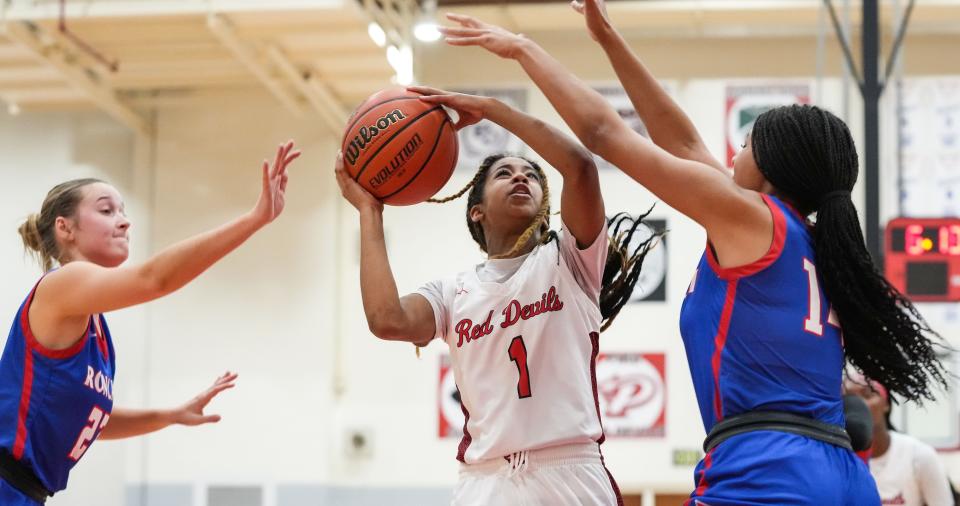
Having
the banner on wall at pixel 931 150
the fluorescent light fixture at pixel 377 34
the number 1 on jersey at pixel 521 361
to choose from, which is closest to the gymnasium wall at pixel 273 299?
the banner on wall at pixel 931 150

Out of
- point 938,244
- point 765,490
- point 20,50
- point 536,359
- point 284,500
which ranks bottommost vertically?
point 284,500

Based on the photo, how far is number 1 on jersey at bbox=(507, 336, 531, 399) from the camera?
3.63m

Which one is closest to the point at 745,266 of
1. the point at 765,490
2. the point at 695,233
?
the point at 765,490

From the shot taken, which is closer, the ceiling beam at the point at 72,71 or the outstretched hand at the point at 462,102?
the outstretched hand at the point at 462,102

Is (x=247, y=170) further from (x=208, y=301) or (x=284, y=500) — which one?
(x=284, y=500)

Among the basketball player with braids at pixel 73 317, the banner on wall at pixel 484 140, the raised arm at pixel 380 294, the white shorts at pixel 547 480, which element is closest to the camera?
the white shorts at pixel 547 480

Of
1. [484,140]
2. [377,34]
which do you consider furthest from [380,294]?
[484,140]

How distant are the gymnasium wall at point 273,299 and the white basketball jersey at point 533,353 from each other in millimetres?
6698

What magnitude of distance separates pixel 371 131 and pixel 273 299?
7461 mm

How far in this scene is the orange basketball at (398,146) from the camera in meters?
3.82

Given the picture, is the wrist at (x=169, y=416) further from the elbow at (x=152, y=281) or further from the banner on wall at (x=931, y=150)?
the banner on wall at (x=931, y=150)

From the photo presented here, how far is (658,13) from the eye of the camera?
1050 cm

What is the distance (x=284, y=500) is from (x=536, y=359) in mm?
7643

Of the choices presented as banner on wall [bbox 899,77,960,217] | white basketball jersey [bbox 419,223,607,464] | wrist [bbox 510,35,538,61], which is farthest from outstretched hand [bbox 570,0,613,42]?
banner on wall [bbox 899,77,960,217]
